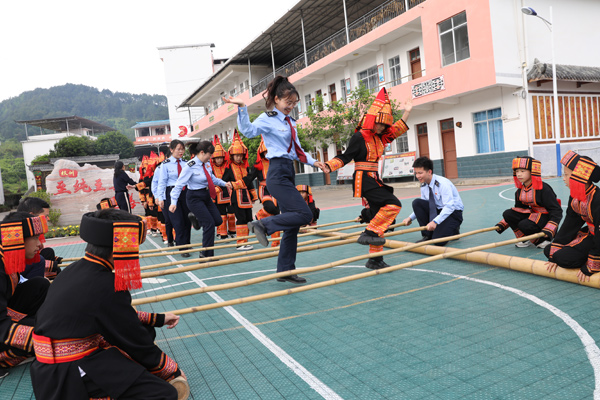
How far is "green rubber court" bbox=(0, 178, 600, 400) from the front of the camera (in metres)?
2.43

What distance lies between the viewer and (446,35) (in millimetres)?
18031

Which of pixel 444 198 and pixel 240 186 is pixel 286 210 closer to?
pixel 444 198

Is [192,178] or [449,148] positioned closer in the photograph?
[192,178]

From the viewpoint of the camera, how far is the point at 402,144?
72.6ft

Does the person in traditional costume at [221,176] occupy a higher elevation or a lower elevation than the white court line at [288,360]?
higher

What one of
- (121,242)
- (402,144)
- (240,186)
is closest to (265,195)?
(240,186)

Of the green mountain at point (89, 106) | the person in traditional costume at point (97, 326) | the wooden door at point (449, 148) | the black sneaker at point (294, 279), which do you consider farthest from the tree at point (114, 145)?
the person in traditional costume at point (97, 326)

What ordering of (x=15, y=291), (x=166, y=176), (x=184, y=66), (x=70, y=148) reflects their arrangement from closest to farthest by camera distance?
(x=15, y=291)
(x=166, y=176)
(x=70, y=148)
(x=184, y=66)

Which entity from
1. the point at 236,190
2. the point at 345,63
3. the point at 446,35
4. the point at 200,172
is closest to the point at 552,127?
the point at 446,35

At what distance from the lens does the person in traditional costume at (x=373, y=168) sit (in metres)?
4.97

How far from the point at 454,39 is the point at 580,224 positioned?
15.5m

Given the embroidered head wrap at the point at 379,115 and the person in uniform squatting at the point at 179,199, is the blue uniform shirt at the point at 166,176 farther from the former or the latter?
the embroidered head wrap at the point at 379,115

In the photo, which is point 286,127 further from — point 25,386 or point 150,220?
point 150,220

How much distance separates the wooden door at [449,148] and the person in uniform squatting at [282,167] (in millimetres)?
16460
